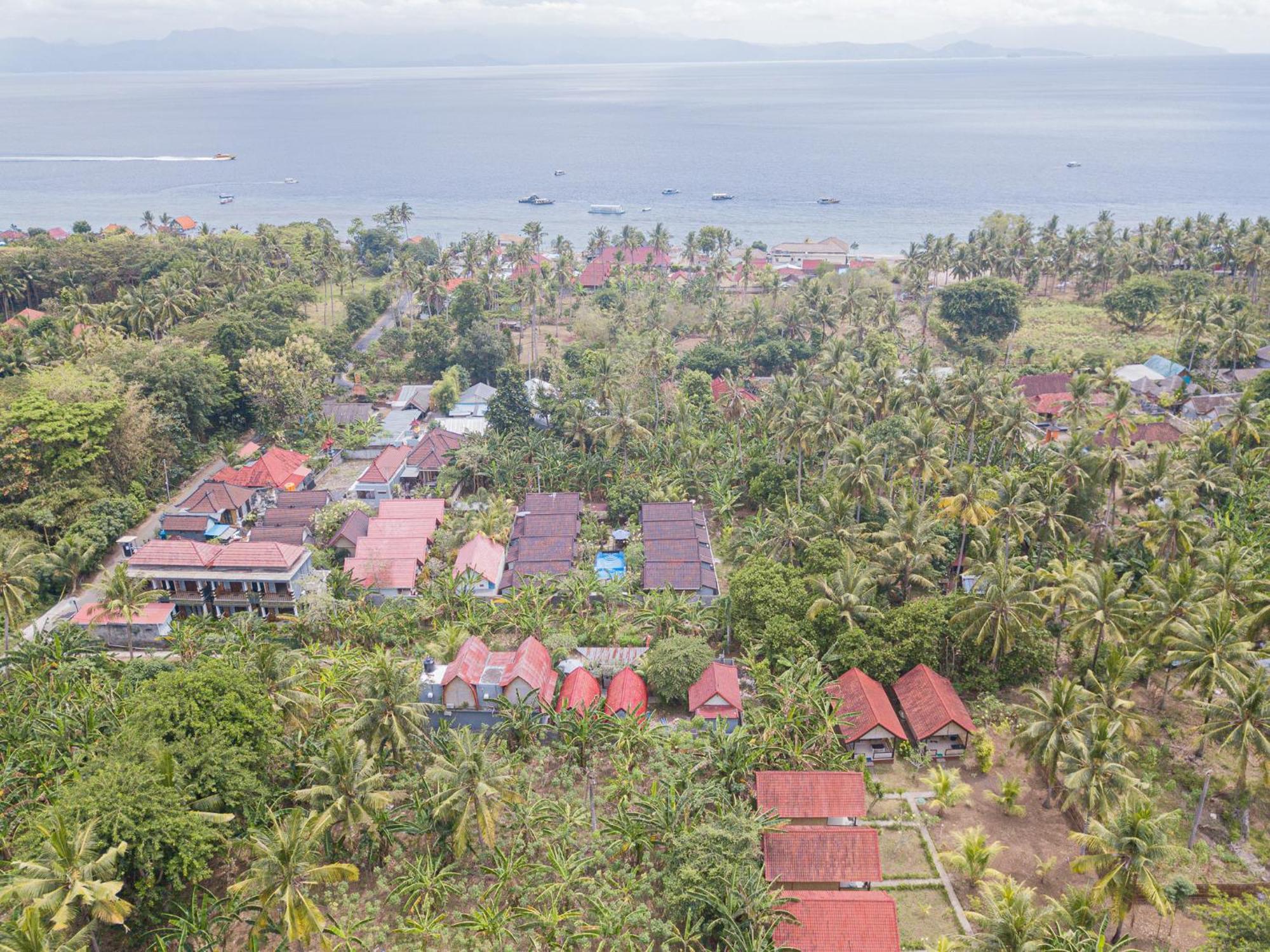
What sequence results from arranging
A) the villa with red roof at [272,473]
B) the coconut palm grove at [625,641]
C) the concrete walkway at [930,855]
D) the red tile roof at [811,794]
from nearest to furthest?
the coconut palm grove at [625,641] < the concrete walkway at [930,855] < the red tile roof at [811,794] < the villa with red roof at [272,473]

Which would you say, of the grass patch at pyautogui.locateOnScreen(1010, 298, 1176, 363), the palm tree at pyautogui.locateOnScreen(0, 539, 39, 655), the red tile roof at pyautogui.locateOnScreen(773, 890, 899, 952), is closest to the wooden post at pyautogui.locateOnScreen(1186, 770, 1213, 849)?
the red tile roof at pyautogui.locateOnScreen(773, 890, 899, 952)

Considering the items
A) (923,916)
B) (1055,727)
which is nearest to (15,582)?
(923,916)

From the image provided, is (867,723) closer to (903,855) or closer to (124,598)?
(903,855)

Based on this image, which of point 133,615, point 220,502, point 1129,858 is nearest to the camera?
point 1129,858

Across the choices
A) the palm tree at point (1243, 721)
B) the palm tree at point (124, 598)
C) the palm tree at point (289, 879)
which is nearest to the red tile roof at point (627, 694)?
the palm tree at point (289, 879)

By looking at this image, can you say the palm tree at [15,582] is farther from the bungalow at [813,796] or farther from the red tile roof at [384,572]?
the bungalow at [813,796]

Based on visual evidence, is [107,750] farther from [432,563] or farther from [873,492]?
[873,492]
